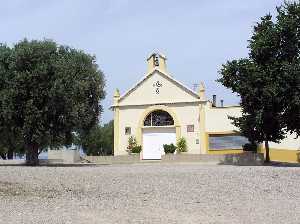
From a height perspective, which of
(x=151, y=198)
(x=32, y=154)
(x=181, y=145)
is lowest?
(x=151, y=198)

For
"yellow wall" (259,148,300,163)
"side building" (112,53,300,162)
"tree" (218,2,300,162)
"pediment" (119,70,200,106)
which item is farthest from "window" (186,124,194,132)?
"tree" (218,2,300,162)

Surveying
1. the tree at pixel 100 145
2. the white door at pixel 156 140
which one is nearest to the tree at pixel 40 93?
the white door at pixel 156 140

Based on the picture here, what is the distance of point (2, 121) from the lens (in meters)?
32.3

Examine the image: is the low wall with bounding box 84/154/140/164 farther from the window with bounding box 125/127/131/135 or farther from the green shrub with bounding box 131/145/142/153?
the window with bounding box 125/127/131/135

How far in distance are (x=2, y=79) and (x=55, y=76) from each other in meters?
2.96

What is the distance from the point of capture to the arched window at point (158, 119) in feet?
159

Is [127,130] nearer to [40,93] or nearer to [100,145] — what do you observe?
[40,93]

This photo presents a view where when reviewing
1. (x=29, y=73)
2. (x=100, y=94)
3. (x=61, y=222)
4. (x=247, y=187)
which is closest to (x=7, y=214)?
(x=61, y=222)

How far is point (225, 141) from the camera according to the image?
47375 mm

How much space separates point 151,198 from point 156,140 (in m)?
32.9

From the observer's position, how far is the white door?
155 ft

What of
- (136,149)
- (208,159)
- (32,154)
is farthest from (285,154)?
(32,154)

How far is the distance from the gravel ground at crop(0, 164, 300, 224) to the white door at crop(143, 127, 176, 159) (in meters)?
26.4

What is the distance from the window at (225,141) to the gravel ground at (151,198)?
84.8 ft
